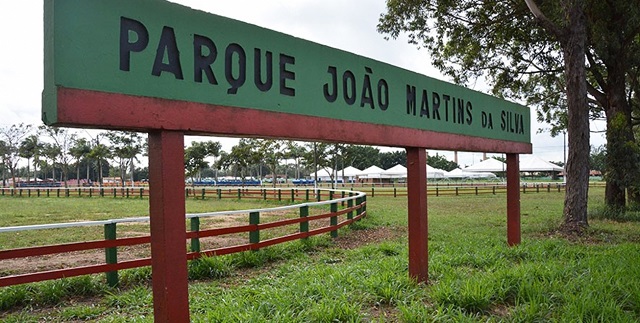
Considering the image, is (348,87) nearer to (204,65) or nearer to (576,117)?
(204,65)

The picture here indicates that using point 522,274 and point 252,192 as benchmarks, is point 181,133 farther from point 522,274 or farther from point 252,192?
point 252,192

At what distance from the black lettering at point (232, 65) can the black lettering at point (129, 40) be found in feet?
1.52

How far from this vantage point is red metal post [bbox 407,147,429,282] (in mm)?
4125

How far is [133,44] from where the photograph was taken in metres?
2.19

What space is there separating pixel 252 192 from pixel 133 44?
22.5 m

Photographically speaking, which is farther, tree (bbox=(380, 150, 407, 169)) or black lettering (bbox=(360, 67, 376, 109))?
tree (bbox=(380, 150, 407, 169))

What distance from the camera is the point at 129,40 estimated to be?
2.17m

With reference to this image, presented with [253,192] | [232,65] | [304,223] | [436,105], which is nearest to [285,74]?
[232,65]

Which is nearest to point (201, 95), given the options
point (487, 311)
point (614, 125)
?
point (487, 311)

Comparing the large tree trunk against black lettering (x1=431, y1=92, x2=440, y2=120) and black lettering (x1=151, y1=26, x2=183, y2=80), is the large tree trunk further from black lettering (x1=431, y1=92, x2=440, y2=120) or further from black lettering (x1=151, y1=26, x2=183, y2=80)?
black lettering (x1=151, y1=26, x2=183, y2=80)

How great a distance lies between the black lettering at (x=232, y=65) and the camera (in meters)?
2.55

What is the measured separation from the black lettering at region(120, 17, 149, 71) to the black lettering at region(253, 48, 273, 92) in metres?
0.66

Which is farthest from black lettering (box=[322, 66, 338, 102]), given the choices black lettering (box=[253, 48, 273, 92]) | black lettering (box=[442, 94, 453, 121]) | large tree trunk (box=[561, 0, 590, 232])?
large tree trunk (box=[561, 0, 590, 232])

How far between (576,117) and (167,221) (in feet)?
34.0
